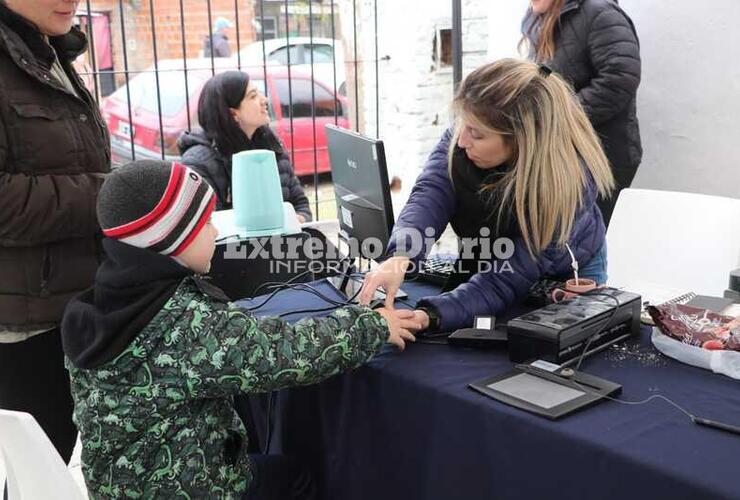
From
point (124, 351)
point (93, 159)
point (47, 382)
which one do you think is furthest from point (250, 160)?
point (124, 351)

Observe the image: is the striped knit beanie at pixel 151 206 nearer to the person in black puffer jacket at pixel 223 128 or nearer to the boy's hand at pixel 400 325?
the boy's hand at pixel 400 325

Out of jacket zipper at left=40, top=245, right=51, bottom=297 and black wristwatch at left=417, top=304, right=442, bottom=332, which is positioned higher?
jacket zipper at left=40, top=245, right=51, bottom=297

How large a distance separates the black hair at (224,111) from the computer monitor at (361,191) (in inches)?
34.3

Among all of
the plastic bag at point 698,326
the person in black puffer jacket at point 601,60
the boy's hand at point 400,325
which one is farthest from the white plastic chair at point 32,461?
the person in black puffer jacket at point 601,60

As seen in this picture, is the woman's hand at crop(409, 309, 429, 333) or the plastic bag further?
the woman's hand at crop(409, 309, 429, 333)

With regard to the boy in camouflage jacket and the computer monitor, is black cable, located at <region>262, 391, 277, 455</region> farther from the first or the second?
the computer monitor

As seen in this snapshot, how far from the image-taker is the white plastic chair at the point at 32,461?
3.40 ft

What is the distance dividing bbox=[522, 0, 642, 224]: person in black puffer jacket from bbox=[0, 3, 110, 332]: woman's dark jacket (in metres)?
1.69

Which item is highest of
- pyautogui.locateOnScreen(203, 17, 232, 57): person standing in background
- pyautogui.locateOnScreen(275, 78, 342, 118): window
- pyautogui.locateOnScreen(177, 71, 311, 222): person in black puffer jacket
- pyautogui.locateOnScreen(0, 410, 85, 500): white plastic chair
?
pyautogui.locateOnScreen(203, 17, 232, 57): person standing in background

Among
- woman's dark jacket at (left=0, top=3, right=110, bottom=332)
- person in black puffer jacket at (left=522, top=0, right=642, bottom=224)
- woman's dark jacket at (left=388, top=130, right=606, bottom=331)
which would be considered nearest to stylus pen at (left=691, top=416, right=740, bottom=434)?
woman's dark jacket at (left=388, top=130, right=606, bottom=331)

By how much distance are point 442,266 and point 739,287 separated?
673mm

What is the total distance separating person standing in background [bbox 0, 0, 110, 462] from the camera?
143 cm

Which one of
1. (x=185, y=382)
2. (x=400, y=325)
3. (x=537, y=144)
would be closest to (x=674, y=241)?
(x=537, y=144)

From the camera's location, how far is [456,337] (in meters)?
1.39
